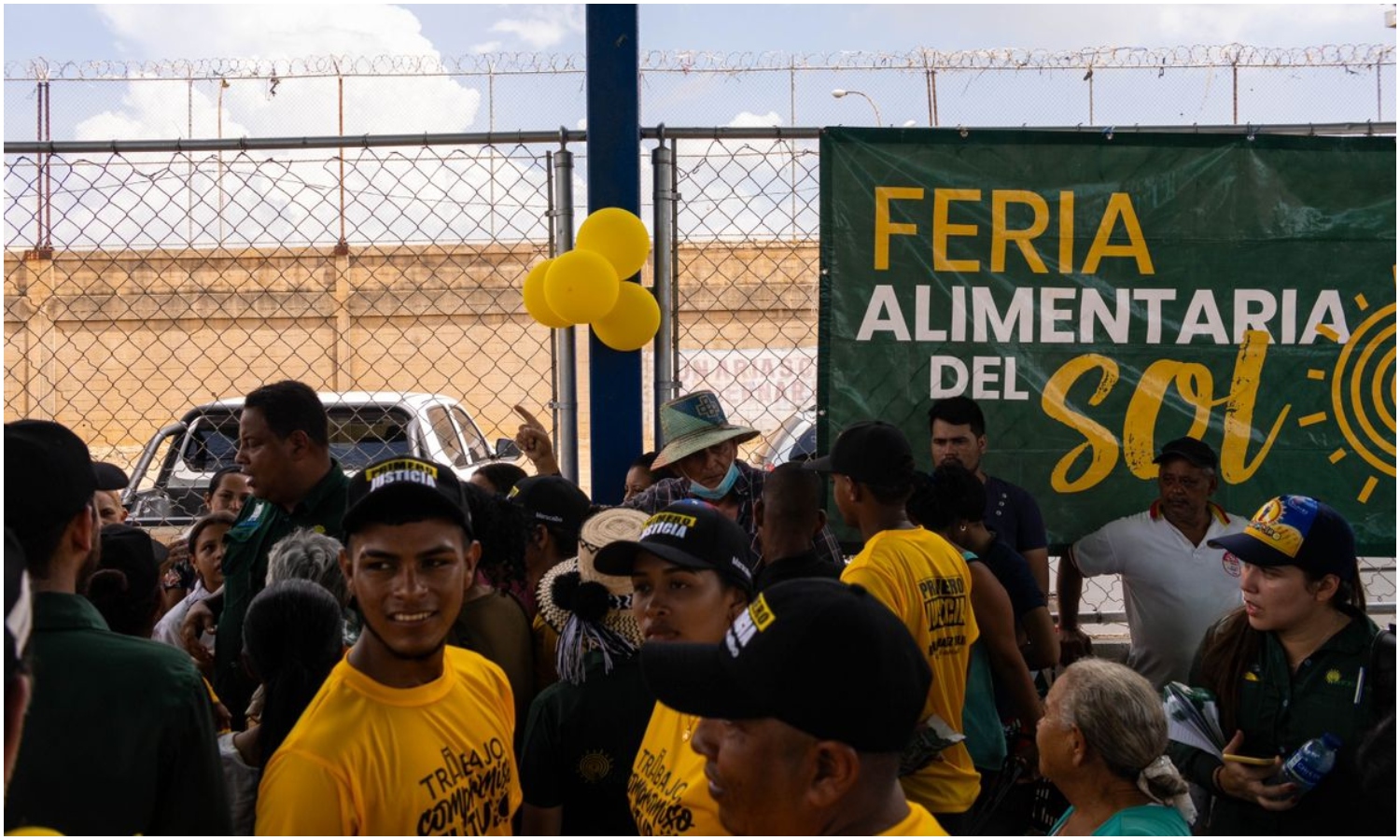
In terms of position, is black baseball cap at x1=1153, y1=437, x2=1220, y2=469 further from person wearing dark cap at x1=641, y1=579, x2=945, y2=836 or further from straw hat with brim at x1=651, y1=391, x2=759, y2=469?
person wearing dark cap at x1=641, y1=579, x2=945, y2=836

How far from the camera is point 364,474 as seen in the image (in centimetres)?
272

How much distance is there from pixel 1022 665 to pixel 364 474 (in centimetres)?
209

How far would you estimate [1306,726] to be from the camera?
340 cm

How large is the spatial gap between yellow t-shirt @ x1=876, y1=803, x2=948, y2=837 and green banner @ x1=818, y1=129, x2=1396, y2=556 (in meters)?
3.47

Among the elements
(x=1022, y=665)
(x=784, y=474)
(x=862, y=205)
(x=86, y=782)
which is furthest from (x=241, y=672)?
(x=862, y=205)

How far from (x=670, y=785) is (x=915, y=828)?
89 centimetres

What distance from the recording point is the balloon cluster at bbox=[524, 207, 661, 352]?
4672 mm


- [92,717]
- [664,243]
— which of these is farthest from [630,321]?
[92,717]

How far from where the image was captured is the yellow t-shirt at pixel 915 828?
1.75 m

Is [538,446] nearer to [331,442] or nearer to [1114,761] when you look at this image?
[1114,761]

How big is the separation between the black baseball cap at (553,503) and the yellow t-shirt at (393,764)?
4.91 ft

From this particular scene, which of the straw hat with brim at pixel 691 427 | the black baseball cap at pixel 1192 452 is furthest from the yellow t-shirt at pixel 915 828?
the black baseball cap at pixel 1192 452

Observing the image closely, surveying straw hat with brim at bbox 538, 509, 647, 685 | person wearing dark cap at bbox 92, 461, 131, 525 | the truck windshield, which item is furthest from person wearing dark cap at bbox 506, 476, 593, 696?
the truck windshield

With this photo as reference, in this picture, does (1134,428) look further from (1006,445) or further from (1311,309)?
(1311,309)
